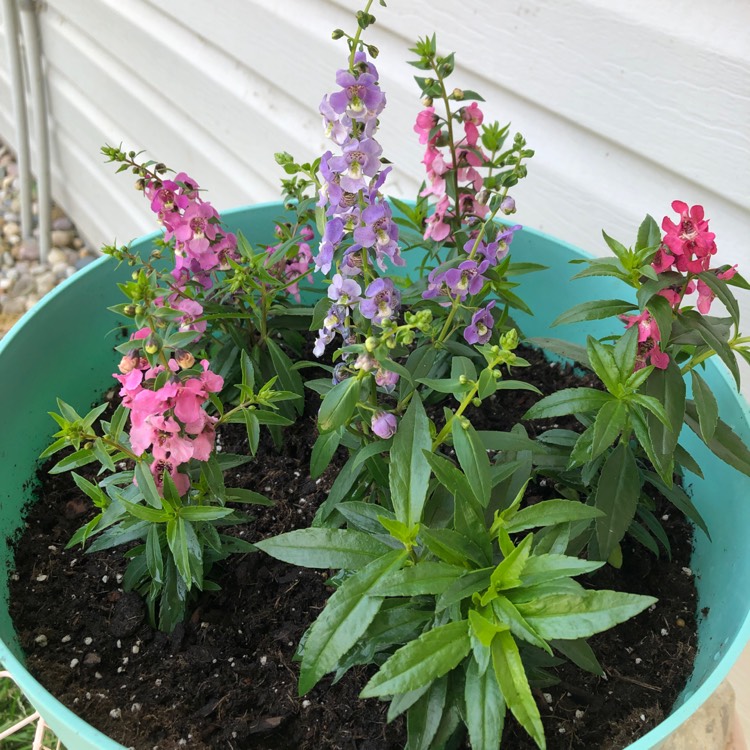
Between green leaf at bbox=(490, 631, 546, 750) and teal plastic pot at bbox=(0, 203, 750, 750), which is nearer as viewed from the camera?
green leaf at bbox=(490, 631, 546, 750)

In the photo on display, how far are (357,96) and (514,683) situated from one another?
2.00ft

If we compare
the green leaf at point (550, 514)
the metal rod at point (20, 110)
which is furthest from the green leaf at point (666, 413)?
the metal rod at point (20, 110)

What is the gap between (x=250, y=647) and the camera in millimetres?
1099

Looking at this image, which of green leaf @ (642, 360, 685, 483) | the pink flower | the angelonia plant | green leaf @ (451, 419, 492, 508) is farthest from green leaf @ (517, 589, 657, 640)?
the pink flower

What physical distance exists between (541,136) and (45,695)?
1.21 metres

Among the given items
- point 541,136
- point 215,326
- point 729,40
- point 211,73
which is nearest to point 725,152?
point 729,40

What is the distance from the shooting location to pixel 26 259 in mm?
3273

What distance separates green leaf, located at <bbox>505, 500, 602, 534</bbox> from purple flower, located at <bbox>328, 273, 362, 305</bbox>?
311 mm

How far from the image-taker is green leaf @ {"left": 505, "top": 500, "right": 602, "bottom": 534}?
79 cm

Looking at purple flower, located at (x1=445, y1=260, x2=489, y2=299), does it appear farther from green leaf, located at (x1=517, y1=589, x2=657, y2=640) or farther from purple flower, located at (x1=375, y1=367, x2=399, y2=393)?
green leaf, located at (x1=517, y1=589, x2=657, y2=640)

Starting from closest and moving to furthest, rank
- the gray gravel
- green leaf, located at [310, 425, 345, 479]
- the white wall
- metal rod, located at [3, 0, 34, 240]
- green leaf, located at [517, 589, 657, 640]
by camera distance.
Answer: green leaf, located at [517, 589, 657, 640] → green leaf, located at [310, 425, 345, 479] → the white wall → metal rod, located at [3, 0, 34, 240] → the gray gravel

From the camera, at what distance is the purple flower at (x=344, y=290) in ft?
2.94

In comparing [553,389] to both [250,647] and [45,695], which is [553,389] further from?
[45,695]

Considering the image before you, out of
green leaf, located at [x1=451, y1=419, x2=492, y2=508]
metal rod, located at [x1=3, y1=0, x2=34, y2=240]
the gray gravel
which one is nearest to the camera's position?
green leaf, located at [x1=451, y1=419, x2=492, y2=508]
